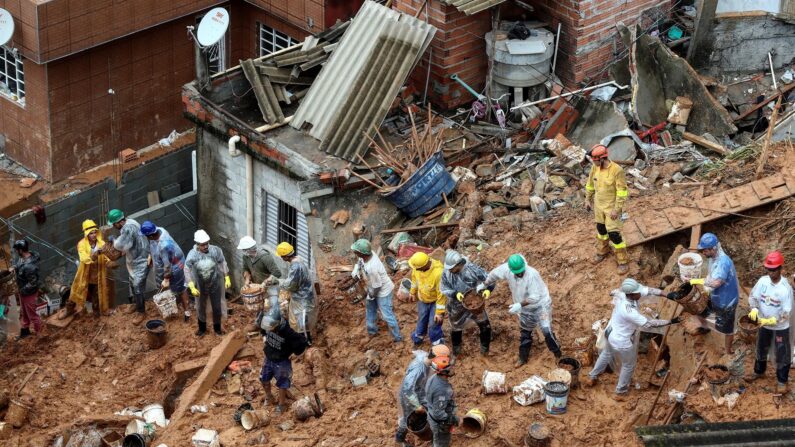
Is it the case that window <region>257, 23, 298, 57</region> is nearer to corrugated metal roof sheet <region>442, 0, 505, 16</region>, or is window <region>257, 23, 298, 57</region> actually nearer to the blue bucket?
corrugated metal roof sheet <region>442, 0, 505, 16</region>

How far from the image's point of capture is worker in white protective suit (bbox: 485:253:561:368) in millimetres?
16516

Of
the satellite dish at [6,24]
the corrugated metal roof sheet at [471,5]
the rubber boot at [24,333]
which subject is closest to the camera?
the rubber boot at [24,333]

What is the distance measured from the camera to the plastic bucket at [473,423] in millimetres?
16078

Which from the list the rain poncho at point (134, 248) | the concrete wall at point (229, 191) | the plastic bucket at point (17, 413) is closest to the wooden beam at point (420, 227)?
the concrete wall at point (229, 191)

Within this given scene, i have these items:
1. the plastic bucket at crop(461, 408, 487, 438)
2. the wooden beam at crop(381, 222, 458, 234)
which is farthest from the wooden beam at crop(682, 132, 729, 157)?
the plastic bucket at crop(461, 408, 487, 438)

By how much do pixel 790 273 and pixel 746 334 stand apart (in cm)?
167

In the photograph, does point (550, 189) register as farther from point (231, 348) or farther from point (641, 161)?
point (231, 348)

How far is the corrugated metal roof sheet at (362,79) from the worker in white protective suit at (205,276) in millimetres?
3889

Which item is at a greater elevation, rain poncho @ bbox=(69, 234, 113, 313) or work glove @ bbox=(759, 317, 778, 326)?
work glove @ bbox=(759, 317, 778, 326)

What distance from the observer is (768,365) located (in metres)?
16.2

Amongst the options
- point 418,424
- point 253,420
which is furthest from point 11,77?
point 418,424

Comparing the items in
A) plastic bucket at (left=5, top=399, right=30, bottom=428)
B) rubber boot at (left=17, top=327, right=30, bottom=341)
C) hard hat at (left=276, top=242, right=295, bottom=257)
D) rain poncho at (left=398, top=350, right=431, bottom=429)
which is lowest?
rubber boot at (left=17, top=327, right=30, bottom=341)

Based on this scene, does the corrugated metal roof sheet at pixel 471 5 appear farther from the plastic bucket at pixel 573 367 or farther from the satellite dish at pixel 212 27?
the plastic bucket at pixel 573 367

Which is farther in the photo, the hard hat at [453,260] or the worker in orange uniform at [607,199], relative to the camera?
the worker in orange uniform at [607,199]
